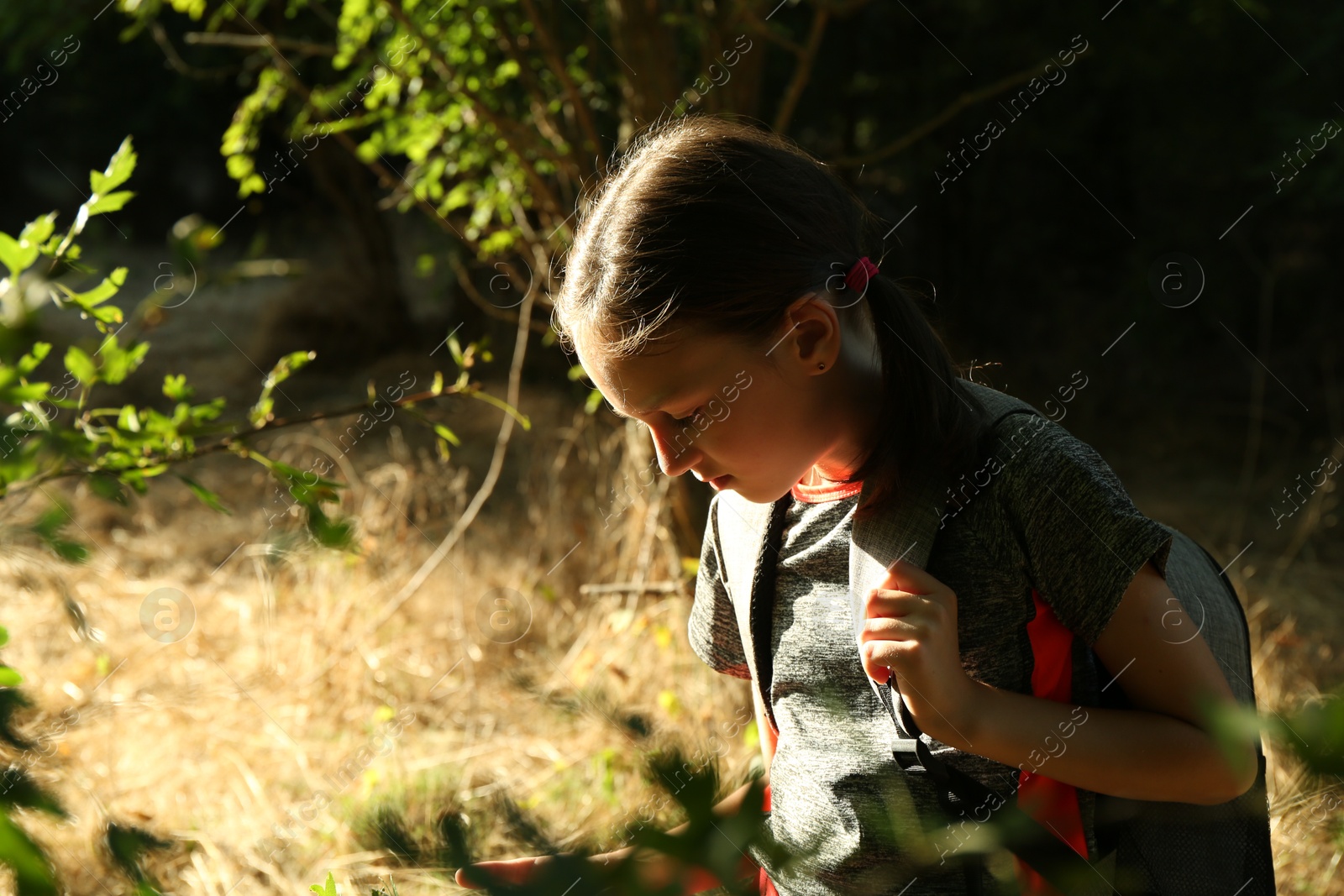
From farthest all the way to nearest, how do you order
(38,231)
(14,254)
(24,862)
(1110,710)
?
(1110,710)
(38,231)
(14,254)
(24,862)

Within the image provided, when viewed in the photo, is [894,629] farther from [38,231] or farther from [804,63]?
[804,63]

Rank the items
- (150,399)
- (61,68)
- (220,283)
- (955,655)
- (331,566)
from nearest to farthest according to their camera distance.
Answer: (220,283) < (955,655) < (331,566) < (150,399) < (61,68)

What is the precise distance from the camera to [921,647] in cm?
104

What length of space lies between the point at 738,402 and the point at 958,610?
0.33m

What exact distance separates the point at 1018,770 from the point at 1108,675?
0.47 feet

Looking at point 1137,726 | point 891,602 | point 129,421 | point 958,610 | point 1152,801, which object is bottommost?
point 1152,801

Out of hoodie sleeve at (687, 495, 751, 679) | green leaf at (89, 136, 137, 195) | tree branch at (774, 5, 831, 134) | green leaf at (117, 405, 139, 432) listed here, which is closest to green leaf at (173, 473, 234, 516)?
green leaf at (117, 405, 139, 432)

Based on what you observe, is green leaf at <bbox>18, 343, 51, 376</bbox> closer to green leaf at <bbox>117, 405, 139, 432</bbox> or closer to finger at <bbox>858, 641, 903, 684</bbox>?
green leaf at <bbox>117, 405, 139, 432</bbox>

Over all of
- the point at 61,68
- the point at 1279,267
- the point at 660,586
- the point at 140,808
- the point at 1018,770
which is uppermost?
the point at 61,68

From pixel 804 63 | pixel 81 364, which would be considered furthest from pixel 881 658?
pixel 804 63

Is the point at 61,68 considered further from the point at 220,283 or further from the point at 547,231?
the point at 220,283

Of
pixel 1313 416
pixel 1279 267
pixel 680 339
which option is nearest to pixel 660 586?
pixel 680 339

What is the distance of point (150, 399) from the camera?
24.0 feet

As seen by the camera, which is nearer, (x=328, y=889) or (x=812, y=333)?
(x=328, y=889)
